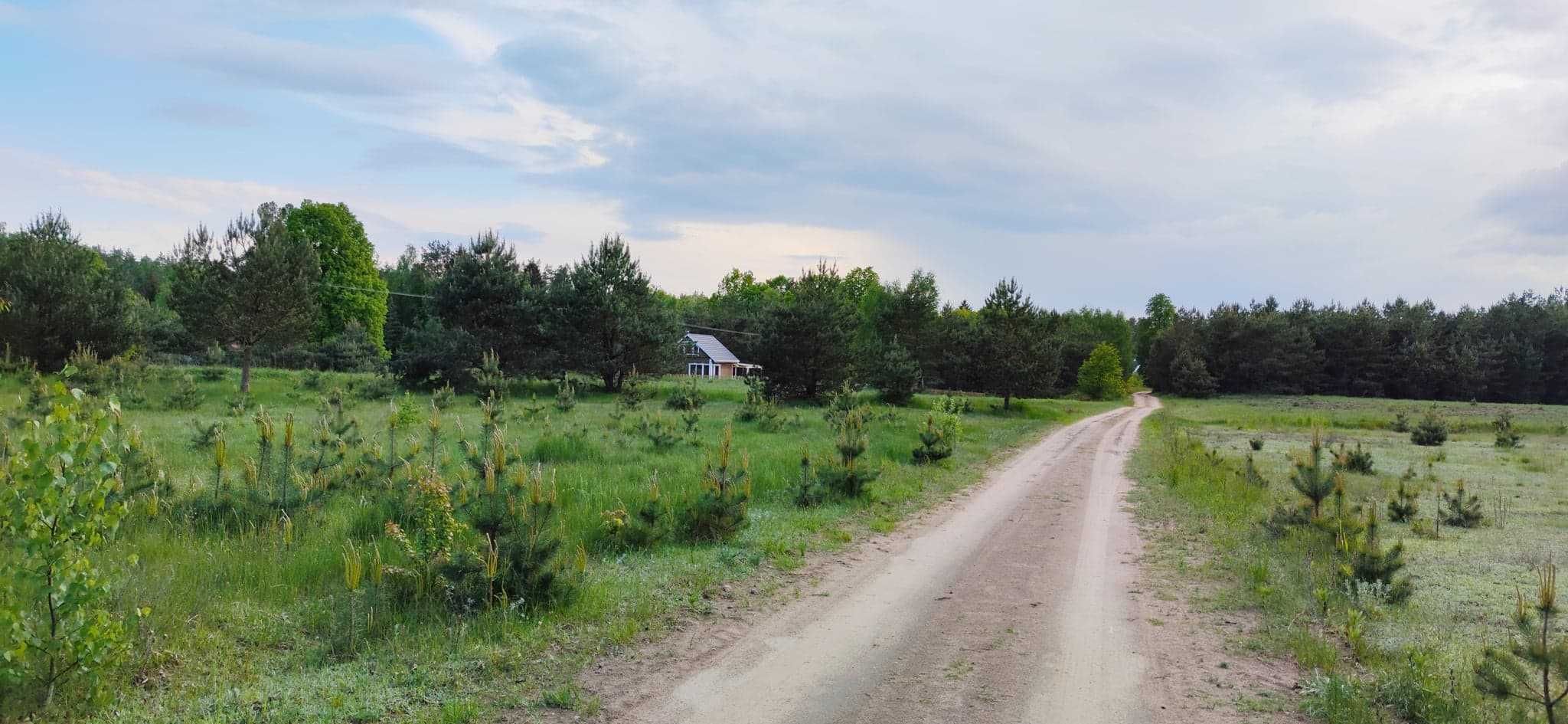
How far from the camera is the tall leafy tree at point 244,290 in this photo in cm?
3291

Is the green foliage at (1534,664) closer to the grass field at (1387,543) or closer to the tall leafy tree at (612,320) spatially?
the grass field at (1387,543)

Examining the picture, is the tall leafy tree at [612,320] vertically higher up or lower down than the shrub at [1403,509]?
higher up

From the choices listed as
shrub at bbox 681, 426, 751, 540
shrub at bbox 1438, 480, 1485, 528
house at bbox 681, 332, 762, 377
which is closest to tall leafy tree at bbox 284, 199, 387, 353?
house at bbox 681, 332, 762, 377

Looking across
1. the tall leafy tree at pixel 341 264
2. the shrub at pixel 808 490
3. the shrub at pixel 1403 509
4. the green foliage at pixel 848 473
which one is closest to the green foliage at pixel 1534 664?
the shrub at pixel 808 490

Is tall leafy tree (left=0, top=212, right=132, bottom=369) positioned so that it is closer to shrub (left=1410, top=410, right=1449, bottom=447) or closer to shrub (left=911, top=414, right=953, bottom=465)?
shrub (left=911, top=414, right=953, bottom=465)

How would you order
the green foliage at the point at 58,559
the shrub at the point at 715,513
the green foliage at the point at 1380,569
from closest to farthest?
the green foliage at the point at 58,559, the green foliage at the point at 1380,569, the shrub at the point at 715,513

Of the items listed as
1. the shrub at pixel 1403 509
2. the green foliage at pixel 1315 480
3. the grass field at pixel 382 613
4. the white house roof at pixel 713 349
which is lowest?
the grass field at pixel 382 613

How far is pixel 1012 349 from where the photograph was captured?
4359 cm

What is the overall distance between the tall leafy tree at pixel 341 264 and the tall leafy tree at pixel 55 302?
2004 centimetres

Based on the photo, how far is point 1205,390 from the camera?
261ft

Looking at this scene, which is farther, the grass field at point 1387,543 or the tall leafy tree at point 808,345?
the tall leafy tree at point 808,345

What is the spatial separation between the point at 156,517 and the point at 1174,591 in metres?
10.8

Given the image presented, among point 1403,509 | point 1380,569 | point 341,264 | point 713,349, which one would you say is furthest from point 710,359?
point 1380,569

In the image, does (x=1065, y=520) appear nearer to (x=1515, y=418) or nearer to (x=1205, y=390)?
(x=1515, y=418)
